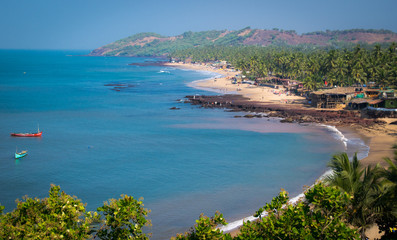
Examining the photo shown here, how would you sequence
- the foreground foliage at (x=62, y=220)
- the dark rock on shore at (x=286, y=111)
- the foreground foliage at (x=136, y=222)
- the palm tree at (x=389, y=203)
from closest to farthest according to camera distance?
1. the foreground foliage at (x=62, y=220)
2. the foreground foliage at (x=136, y=222)
3. the palm tree at (x=389, y=203)
4. the dark rock on shore at (x=286, y=111)

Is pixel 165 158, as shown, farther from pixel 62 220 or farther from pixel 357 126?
pixel 357 126

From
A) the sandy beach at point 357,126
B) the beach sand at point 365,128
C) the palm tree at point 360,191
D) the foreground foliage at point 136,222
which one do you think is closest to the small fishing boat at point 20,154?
the beach sand at point 365,128

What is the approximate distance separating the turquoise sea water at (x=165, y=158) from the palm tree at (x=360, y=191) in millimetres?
10538

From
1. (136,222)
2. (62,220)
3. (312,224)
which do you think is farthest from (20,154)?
(312,224)

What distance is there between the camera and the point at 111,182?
32.8 m

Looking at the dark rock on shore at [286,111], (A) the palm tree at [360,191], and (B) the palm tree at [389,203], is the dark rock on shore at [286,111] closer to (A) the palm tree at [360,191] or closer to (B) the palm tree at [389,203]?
(A) the palm tree at [360,191]

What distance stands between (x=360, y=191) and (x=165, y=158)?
2577 cm

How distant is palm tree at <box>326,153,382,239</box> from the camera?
15633 mm

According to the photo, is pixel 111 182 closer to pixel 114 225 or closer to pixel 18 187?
pixel 18 187

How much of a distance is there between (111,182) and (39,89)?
76063mm

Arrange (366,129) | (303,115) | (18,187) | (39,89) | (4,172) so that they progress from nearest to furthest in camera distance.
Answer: (18,187) → (4,172) → (366,129) → (303,115) → (39,89)

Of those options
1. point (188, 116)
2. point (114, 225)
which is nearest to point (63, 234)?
point (114, 225)

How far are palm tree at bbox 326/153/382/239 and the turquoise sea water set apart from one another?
10.5m

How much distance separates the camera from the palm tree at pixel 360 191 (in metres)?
15.6
